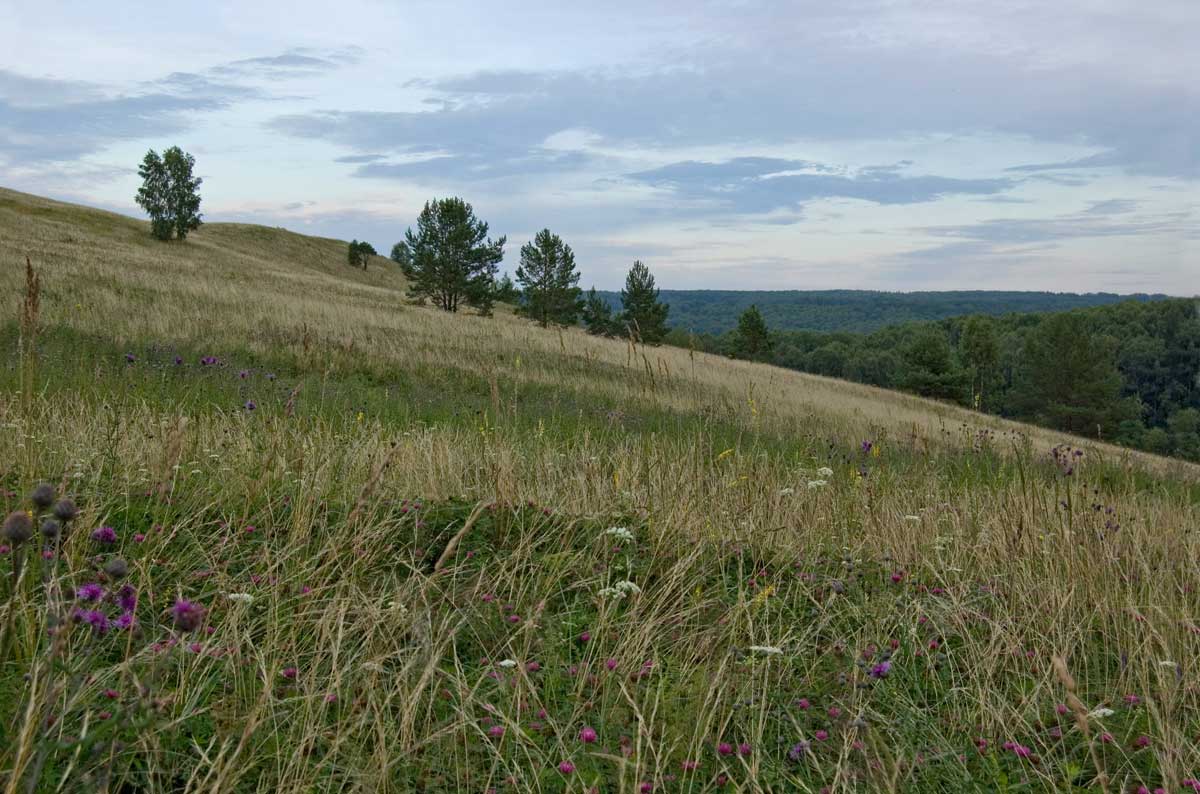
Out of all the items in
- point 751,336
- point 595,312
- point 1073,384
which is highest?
point 595,312

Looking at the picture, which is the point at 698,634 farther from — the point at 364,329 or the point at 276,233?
the point at 276,233

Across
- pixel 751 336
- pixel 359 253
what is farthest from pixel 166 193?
pixel 751 336

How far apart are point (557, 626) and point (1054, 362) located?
67.6 meters

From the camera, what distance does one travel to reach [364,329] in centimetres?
1662

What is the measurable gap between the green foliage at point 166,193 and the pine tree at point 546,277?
24.6 meters

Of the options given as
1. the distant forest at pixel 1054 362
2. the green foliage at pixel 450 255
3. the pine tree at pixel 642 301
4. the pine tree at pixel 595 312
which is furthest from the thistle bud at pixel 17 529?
the pine tree at pixel 595 312

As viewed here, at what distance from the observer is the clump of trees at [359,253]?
73000 mm

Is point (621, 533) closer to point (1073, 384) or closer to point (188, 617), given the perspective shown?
point (188, 617)

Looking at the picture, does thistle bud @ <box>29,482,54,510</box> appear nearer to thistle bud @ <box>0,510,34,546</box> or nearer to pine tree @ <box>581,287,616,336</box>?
thistle bud @ <box>0,510,34,546</box>

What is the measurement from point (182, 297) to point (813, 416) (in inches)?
489

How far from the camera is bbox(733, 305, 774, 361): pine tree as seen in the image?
60.6 metres

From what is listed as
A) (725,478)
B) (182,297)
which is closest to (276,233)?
(182,297)

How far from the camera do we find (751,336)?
201 ft

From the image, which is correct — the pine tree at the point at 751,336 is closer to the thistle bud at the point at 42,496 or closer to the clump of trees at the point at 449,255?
the clump of trees at the point at 449,255
